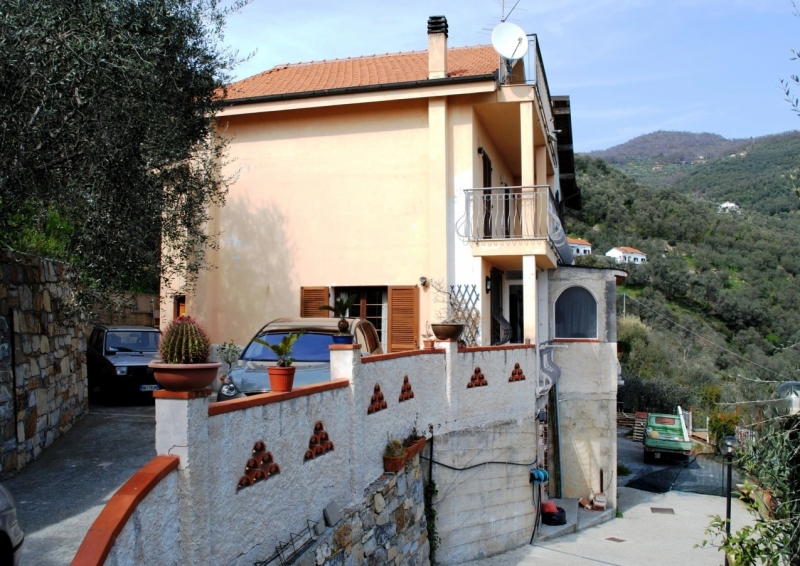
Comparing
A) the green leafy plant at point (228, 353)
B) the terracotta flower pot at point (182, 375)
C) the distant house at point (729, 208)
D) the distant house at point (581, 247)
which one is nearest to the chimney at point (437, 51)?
the green leafy plant at point (228, 353)

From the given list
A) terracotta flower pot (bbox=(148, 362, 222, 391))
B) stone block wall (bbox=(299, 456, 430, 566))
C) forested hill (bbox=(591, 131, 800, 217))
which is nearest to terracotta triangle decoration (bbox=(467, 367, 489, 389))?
stone block wall (bbox=(299, 456, 430, 566))

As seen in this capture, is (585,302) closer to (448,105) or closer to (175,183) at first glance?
(448,105)

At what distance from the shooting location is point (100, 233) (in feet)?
27.3

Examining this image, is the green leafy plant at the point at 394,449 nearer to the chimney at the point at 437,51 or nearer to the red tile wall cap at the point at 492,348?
the red tile wall cap at the point at 492,348

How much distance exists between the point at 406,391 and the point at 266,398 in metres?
3.62

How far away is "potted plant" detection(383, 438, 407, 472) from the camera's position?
8.05 meters

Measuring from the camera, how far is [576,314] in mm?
16234

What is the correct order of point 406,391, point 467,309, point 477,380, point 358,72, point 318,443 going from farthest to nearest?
point 358,72 < point 467,309 < point 477,380 < point 406,391 < point 318,443

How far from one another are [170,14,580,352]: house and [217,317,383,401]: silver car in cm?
338

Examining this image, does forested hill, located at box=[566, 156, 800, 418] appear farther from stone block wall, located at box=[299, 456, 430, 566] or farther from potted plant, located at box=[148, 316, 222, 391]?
potted plant, located at box=[148, 316, 222, 391]

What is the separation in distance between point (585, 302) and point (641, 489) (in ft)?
31.7

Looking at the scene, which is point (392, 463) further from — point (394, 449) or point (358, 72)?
point (358, 72)

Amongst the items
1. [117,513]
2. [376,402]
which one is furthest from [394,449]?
[117,513]

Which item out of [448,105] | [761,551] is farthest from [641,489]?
[761,551]
